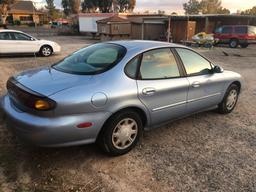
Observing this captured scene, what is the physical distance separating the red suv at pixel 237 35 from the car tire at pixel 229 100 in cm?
1698

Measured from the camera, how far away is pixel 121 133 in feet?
11.5

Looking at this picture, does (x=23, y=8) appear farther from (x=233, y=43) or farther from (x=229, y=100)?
(x=229, y=100)

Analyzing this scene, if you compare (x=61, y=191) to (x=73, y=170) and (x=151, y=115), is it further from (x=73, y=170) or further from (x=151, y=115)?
(x=151, y=115)

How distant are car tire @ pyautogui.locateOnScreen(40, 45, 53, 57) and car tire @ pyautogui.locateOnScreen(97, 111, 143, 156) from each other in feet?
36.0

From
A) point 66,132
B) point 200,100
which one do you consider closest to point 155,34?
point 200,100

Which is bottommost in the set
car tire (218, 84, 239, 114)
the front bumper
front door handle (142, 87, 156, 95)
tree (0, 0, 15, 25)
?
car tire (218, 84, 239, 114)

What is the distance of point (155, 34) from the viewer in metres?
28.5

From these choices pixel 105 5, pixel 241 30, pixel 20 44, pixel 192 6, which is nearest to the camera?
pixel 20 44

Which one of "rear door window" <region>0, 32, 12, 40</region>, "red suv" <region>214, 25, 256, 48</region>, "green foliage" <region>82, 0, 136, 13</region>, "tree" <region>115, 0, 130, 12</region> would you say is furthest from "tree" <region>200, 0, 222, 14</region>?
"rear door window" <region>0, 32, 12, 40</region>

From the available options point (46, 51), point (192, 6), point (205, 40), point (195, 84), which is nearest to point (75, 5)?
point (192, 6)

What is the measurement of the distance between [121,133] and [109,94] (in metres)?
0.61

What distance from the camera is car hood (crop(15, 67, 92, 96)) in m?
3.09

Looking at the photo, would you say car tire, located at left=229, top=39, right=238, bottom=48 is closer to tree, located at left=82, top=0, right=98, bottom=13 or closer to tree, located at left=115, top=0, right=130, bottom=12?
tree, located at left=82, top=0, right=98, bottom=13

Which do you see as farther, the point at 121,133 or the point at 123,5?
the point at 123,5
